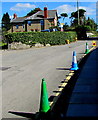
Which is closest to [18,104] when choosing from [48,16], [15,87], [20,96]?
[20,96]

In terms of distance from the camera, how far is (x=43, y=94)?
446 cm

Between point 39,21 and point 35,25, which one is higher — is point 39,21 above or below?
above

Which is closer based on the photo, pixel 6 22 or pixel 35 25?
pixel 35 25

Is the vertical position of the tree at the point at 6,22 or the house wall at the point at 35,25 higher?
the tree at the point at 6,22

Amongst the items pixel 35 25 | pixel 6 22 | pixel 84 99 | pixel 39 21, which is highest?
pixel 6 22

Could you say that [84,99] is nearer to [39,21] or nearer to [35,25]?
[39,21]

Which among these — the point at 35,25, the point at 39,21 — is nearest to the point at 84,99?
the point at 39,21

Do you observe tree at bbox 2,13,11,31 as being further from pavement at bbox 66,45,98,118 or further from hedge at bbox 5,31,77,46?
pavement at bbox 66,45,98,118

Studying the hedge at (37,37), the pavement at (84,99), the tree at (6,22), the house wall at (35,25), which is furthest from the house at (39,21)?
the pavement at (84,99)

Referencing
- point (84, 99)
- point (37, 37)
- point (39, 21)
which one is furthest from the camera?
point (39, 21)

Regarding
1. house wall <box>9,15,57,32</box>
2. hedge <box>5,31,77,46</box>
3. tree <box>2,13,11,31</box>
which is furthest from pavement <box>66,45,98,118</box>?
tree <box>2,13,11,31</box>

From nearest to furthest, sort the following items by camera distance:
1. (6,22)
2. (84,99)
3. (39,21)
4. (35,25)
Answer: (84,99)
(39,21)
(35,25)
(6,22)

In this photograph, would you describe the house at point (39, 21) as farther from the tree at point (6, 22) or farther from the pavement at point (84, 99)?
the pavement at point (84, 99)

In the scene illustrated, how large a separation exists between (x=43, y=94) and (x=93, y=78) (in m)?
3.46
